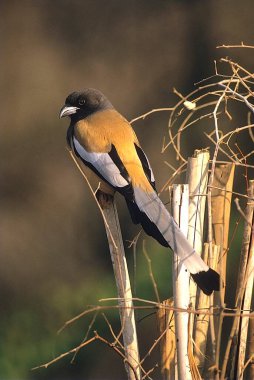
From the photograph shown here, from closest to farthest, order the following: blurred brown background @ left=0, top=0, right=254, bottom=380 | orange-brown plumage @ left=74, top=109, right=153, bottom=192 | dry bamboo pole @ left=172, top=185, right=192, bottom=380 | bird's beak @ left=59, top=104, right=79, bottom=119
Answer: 1. dry bamboo pole @ left=172, top=185, right=192, bottom=380
2. orange-brown plumage @ left=74, top=109, right=153, bottom=192
3. bird's beak @ left=59, top=104, right=79, bottom=119
4. blurred brown background @ left=0, top=0, right=254, bottom=380

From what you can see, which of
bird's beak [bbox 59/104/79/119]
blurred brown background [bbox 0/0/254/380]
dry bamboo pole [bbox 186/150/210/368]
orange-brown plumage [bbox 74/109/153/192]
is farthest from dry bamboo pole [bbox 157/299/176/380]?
blurred brown background [bbox 0/0/254/380]

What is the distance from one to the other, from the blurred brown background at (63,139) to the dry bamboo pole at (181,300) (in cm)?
203

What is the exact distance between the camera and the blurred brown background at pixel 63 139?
3723mm

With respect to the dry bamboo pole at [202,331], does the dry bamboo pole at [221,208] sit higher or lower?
higher

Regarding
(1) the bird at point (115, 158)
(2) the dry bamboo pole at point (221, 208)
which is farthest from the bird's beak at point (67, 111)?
(2) the dry bamboo pole at point (221, 208)

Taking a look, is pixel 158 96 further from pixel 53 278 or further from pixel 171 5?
pixel 53 278

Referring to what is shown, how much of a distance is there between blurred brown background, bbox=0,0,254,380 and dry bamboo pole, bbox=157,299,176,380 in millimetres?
1937

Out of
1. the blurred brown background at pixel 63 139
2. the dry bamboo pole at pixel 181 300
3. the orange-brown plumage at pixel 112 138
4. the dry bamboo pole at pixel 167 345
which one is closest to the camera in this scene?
the dry bamboo pole at pixel 181 300

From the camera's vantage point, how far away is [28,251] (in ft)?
13.2

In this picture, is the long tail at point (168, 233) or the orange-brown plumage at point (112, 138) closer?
the long tail at point (168, 233)

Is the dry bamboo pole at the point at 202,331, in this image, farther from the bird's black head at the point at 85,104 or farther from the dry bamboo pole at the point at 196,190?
the bird's black head at the point at 85,104

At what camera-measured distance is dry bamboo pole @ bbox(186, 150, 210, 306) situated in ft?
5.26

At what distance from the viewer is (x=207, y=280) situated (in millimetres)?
1535

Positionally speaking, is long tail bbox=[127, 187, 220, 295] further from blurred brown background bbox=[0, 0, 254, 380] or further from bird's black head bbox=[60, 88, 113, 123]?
blurred brown background bbox=[0, 0, 254, 380]
